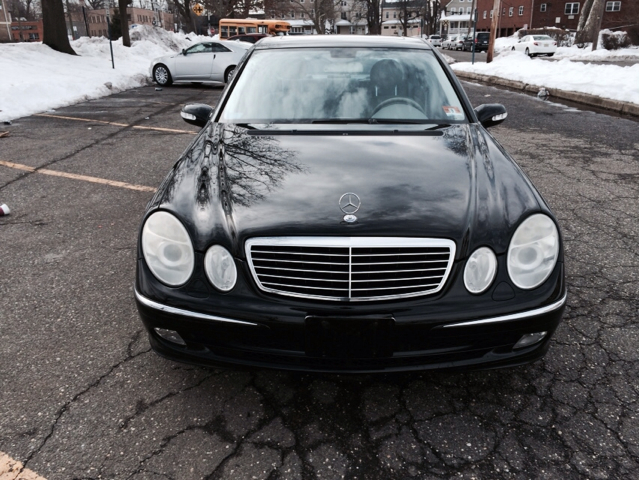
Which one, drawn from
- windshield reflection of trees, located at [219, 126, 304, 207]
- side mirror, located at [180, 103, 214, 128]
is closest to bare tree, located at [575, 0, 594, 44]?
side mirror, located at [180, 103, 214, 128]

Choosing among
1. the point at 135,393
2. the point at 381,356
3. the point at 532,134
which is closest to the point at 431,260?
the point at 381,356

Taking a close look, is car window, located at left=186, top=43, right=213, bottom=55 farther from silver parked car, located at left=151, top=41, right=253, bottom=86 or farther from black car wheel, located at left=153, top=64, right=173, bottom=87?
black car wheel, located at left=153, top=64, right=173, bottom=87

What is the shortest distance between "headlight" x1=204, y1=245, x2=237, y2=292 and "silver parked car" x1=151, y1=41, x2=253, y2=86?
44.1 feet

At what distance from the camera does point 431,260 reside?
6.53 ft

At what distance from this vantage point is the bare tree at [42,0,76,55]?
17.2 m

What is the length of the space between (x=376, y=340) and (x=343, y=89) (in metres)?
1.94

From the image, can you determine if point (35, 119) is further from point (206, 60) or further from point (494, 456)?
point (494, 456)

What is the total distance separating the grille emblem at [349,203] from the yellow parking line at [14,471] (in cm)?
151

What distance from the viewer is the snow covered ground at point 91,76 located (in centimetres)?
1041

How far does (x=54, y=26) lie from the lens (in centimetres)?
1736

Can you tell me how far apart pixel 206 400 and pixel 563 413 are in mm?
1538

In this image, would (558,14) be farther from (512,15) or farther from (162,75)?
(162,75)

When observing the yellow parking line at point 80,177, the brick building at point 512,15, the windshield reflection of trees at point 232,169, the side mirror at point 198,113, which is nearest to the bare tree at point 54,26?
the yellow parking line at point 80,177

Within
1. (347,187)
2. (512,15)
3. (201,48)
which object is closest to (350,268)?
(347,187)
